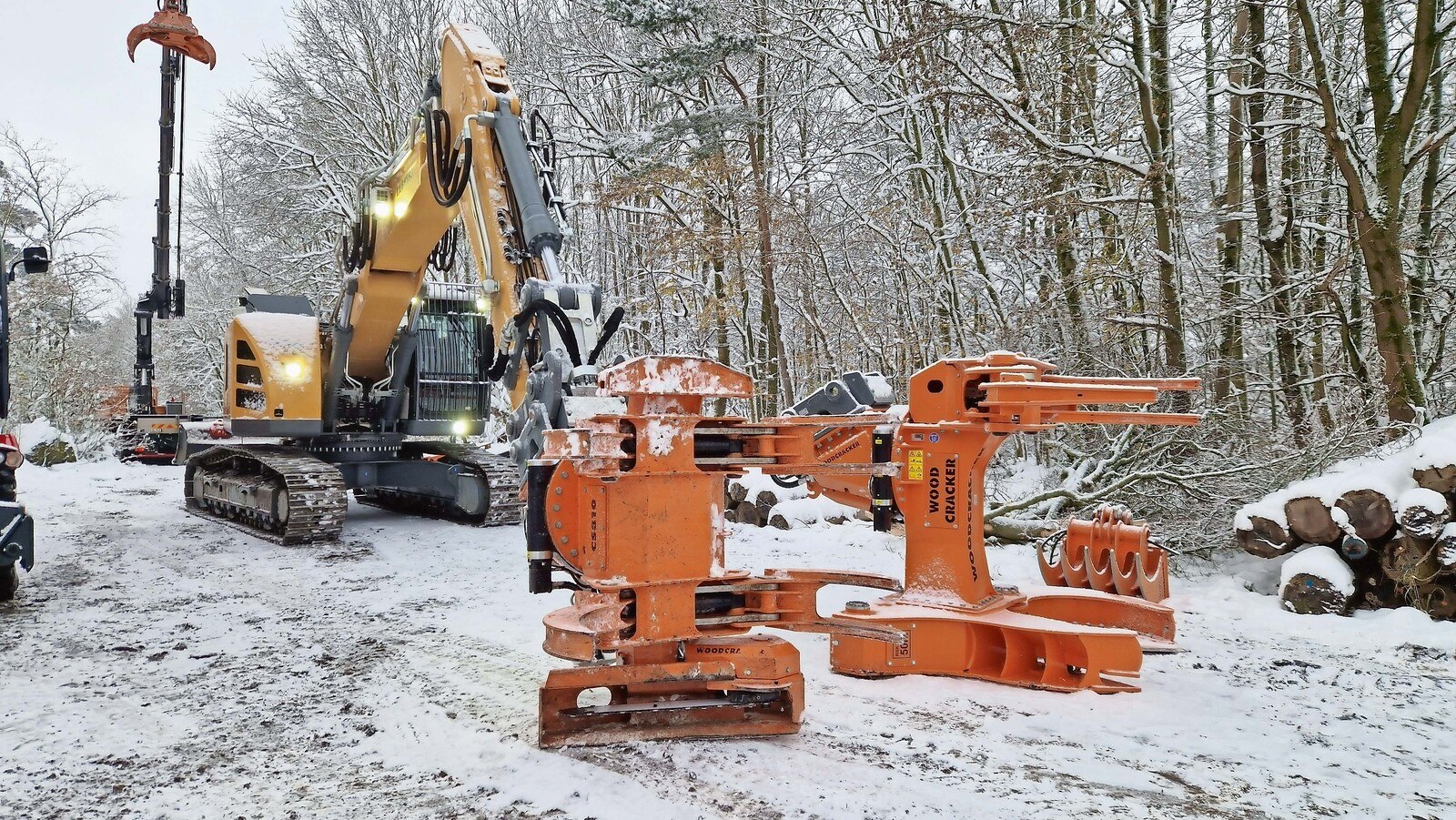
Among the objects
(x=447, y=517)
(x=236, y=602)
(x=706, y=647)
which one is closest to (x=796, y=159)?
(x=447, y=517)

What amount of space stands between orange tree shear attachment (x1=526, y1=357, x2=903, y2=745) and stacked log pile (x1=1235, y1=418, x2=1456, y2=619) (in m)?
3.90

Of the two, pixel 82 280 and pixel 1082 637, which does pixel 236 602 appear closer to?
pixel 1082 637

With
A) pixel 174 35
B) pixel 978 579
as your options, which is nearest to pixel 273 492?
pixel 174 35

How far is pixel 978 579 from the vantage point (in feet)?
15.7

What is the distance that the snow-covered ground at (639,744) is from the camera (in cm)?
319

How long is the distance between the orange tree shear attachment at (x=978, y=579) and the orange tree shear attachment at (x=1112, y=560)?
2.54ft

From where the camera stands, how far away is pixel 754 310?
19.9 m

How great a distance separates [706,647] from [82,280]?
31.6m

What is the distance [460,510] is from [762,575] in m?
7.19

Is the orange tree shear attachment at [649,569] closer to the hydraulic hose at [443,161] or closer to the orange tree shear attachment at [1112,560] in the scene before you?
the orange tree shear attachment at [1112,560]

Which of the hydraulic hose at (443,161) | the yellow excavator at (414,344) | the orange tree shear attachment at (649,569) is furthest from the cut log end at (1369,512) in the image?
the hydraulic hose at (443,161)

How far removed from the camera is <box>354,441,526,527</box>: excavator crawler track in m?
10.1

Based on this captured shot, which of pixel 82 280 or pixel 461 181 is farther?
pixel 82 280

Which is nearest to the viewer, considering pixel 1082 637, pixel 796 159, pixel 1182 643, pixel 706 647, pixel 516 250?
pixel 706 647
